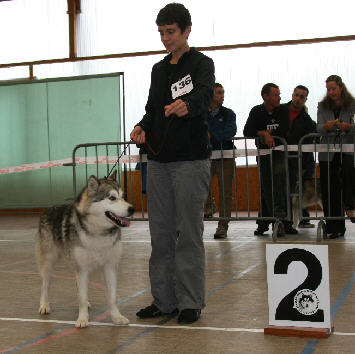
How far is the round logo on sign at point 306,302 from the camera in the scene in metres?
3.34

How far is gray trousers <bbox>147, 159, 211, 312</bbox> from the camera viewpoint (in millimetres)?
3777

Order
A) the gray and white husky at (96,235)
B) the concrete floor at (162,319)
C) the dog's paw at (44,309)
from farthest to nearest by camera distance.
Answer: the dog's paw at (44,309) < the gray and white husky at (96,235) < the concrete floor at (162,319)

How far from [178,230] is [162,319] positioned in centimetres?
58

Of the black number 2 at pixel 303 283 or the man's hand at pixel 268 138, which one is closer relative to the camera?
the black number 2 at pixel 303 283

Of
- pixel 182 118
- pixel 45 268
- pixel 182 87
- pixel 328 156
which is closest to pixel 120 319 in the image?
pixel 45 268

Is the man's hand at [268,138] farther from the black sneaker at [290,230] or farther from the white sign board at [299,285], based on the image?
the white sign board at [299,285]

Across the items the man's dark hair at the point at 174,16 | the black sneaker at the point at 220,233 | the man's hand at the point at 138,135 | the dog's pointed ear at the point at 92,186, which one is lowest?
the black sneaker at the point at 220,233

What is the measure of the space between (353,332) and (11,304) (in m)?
2.46

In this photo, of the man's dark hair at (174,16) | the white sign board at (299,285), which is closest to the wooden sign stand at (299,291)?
the white sign board at (299,285)

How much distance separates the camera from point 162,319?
3924mm

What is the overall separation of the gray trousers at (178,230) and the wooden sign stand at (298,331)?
0.54 metres

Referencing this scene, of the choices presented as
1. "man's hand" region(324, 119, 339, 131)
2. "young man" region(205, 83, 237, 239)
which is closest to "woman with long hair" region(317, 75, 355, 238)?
"man's hand" region(324, 119, 339, 131)

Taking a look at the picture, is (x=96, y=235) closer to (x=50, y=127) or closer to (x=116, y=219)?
(x=116, y=219)

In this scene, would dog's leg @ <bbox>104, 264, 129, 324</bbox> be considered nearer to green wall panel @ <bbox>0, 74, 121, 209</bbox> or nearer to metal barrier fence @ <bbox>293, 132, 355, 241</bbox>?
metal barrier fence @ <bbox>293, 132, 355, 241</bbox>
